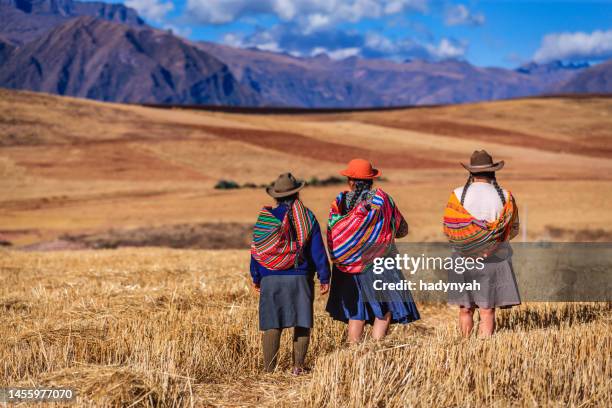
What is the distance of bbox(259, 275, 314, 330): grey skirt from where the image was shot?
6543mm

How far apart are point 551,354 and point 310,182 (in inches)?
1363

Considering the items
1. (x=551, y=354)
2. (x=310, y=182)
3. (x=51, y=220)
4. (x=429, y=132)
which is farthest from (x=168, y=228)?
(x=429, y=132)

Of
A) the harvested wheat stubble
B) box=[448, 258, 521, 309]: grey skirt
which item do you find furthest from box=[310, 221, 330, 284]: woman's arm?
box=[448, 258, 521, 309]: grey skirt


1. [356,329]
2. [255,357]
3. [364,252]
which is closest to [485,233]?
[364,252]

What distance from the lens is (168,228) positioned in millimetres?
28922

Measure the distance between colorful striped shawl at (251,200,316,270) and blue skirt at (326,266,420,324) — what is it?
56cm

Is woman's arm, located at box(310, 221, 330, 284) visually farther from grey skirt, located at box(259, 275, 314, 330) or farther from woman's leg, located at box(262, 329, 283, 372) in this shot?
woman's leg, located at box(262, 329, 283, 372)

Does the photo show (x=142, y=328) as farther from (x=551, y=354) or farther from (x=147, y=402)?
(x=551, y=354)

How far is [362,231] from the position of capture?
6535 mm

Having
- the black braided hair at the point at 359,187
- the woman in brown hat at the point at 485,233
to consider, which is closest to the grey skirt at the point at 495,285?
the woman in brown hat at the point at 485,233

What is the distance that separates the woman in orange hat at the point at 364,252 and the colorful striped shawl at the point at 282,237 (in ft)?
0.98

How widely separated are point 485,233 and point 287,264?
182 centimetres

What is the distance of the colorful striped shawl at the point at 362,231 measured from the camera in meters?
6.52

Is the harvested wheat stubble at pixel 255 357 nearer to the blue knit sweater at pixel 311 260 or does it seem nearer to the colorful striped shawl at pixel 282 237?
the blue knit sweater at pixel 311 260
